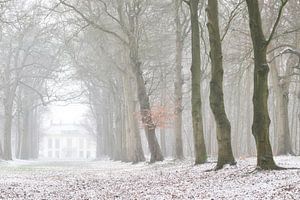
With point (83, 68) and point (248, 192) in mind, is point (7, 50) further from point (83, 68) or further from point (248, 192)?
point (248, 192)

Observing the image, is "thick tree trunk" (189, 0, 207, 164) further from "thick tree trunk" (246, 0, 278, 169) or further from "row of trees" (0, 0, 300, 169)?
"thick tree trunk" (246, 0, 278, 169)

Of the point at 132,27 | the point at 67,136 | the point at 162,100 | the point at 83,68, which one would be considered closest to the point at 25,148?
the point at 83,68

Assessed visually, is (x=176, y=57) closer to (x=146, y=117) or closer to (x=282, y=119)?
(x=146, y=117)

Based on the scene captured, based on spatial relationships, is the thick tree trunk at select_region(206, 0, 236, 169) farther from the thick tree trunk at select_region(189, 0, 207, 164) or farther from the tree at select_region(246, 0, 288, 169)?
the thick tree trunk at select_region(189, 0, 207, 164)

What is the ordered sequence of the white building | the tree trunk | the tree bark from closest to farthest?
1. the tree bark
2. the tree trunk
3. the white building

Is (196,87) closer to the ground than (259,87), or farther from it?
farther from it

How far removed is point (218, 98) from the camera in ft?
58.4

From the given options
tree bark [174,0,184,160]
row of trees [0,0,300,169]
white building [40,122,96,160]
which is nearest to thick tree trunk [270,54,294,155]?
row of trees [0,0,300,169]

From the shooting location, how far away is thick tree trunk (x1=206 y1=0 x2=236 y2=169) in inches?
683

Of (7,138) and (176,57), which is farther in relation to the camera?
(7,138)

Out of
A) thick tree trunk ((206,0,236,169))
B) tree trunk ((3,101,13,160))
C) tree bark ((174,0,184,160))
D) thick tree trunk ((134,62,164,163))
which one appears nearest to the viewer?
thick tree trunk ((206,0,236,169))

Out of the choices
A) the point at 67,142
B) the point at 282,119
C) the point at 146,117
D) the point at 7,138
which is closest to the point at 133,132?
the point at 146,117

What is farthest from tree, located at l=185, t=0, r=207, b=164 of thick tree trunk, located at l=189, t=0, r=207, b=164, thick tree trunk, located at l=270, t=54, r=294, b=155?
thick tree trunk, located at l=270, t=54, r=294, b=155

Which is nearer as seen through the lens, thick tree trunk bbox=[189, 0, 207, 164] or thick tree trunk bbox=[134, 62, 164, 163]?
thick tree trunk bbox=[189, 0, 207, 164]
